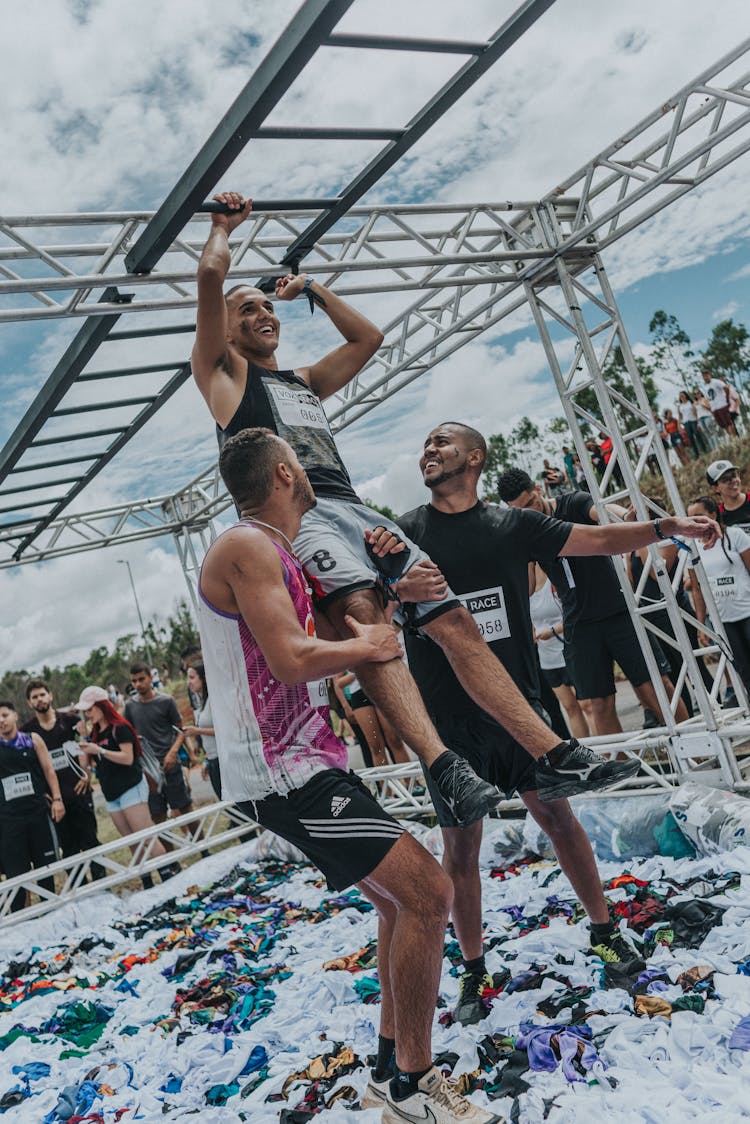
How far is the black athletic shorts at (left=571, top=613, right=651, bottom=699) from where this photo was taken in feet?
19.8

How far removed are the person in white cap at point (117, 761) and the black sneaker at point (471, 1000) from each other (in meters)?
4.70

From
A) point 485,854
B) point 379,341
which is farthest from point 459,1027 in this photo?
point 379,341

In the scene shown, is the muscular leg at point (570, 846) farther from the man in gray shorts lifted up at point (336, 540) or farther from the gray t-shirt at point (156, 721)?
the gray t-shirt at point (156, 721)

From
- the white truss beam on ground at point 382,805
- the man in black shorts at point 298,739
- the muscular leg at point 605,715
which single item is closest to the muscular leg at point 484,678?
the man in black shorts at point 298,739

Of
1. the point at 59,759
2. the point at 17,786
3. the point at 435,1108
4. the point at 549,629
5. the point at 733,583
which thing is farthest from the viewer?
the point at 59,759

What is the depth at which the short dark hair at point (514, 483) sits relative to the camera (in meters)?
5.98

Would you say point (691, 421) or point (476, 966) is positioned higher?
point (691, 421)

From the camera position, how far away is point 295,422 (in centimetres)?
305

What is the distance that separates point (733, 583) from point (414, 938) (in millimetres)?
4745

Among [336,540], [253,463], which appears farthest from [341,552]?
[253,463]

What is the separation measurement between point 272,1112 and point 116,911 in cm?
404

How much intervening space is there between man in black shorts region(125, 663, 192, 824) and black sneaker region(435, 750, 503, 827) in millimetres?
6240

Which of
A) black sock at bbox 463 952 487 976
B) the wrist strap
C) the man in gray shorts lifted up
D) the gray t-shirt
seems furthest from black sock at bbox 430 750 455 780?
the gray t-shirt

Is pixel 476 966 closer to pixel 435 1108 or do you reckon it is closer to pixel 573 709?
pixel 435 1108
